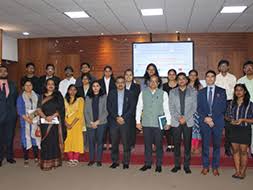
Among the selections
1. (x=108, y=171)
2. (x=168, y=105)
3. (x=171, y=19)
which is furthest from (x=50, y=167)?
(x=171, y=19)

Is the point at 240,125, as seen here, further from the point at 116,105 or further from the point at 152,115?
the point at 116,105

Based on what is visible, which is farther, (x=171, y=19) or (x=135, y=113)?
(x=171, y=19)

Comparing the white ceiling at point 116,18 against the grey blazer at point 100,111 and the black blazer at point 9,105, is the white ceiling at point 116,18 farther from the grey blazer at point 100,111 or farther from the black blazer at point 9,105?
the grey blazer at point 100,111

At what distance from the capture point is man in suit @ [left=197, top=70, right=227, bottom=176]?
14.7 feet

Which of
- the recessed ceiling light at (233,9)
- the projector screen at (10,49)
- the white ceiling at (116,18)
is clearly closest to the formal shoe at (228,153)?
the white ceiling at (116,18)

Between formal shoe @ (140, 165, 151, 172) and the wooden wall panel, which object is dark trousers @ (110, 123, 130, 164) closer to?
formal shoe @ (140, 165, 151, 172)

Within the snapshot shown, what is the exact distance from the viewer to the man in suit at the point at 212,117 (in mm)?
4477

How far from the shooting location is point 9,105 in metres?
5.31

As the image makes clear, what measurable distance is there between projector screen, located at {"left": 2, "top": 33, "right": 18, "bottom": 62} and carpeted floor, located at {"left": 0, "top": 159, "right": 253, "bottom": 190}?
234 inches

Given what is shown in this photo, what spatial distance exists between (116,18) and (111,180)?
4.49 meters

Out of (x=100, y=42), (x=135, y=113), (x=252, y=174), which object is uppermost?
(x=100, y=42)

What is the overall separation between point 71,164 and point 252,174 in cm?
299

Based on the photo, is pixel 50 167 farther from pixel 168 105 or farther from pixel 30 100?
pixel 168 105

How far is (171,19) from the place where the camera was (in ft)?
25.4
